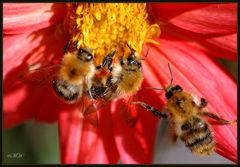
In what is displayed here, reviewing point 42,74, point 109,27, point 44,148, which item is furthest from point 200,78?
point 44,148

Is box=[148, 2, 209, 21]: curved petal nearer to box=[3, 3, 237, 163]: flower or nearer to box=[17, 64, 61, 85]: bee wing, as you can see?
box=[3, 3, 237, 163]: flower

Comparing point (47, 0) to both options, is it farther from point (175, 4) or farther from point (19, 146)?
point (19, 146)

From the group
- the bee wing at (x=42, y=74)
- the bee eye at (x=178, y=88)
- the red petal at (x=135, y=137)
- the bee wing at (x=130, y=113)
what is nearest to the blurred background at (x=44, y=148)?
the red petal at (x=135, y=137)

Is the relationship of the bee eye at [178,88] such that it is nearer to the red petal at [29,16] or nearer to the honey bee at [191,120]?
the honey bee at [191,120]

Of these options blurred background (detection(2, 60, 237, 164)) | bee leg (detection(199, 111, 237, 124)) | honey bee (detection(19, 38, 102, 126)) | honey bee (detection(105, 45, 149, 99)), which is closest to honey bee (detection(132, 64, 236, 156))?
bee leg (detection(199, 111, 237, 124))

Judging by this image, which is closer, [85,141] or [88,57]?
[88,57]

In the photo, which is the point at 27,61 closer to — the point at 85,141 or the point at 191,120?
the point at 85,141

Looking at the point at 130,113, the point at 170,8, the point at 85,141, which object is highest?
the point at 170,8
